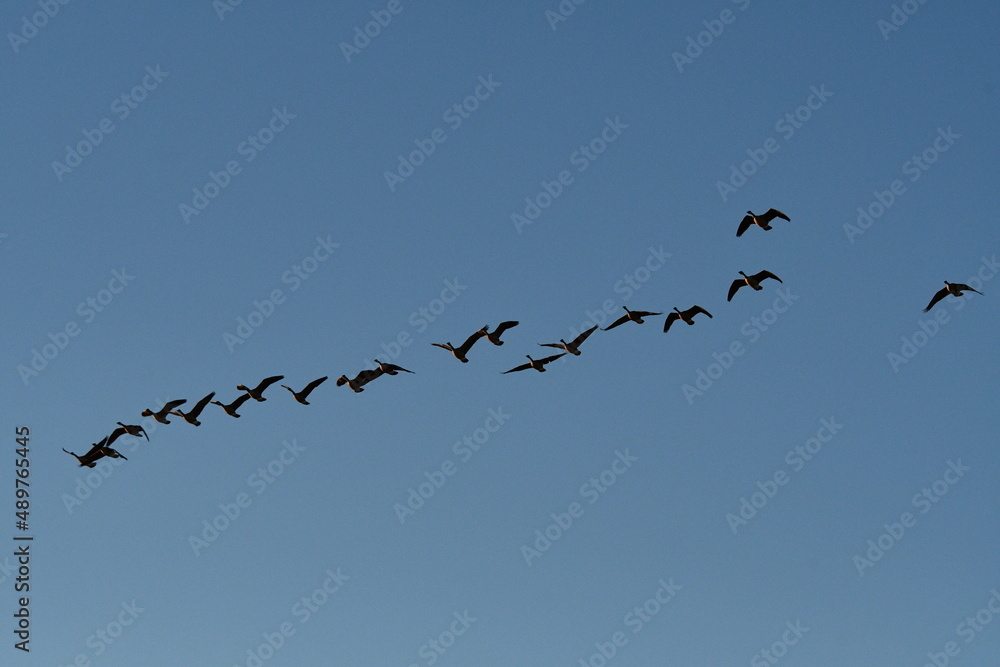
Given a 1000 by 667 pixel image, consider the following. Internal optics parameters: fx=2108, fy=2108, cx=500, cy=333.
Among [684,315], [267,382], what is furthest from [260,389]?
[684,315]

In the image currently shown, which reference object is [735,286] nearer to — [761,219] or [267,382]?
[761,219]

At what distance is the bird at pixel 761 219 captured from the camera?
82.4 meters

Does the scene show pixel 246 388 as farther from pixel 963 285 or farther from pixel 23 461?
pixel 963 285

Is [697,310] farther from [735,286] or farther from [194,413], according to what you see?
[194,413]

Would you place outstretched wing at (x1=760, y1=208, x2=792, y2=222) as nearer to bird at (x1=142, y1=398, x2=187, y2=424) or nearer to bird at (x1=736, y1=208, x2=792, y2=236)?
bird at (x1=736, y1=208, x2=792, y2=236)

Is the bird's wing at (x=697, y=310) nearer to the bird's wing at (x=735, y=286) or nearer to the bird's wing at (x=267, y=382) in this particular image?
the bird's wing at (x=735, y=286)

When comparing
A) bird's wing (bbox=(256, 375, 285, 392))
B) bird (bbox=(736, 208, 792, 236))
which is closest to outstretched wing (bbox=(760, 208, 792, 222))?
bird (bbox=(736, 208, 792, 236))

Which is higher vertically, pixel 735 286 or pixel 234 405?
pixel 735 286

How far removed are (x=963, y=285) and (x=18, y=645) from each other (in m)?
42.7

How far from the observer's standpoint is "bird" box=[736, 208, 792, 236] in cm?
8238

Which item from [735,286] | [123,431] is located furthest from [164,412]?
[735,286]

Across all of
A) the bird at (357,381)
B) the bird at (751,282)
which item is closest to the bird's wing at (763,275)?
the bird at (751,282)

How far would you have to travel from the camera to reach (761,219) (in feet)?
271

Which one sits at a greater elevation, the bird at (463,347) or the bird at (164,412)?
the bird at (463,347)
